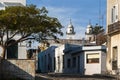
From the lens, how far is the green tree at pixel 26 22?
39.3m

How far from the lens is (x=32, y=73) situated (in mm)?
32844

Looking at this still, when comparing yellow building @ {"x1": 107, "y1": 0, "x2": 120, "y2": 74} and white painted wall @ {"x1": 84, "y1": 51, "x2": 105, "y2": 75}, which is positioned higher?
yellow building @ {"x1": 107, "y1": 0, "x2": 120, "y2": 74}

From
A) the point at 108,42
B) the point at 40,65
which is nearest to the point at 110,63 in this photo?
the point at 108,42

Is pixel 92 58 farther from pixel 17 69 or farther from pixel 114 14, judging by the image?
pixel 17 69

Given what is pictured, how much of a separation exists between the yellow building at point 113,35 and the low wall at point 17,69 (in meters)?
12.1

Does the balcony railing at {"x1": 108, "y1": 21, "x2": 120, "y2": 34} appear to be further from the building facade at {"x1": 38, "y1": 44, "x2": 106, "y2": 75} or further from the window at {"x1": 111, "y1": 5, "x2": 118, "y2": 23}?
the building facade at {"x1": 38, "y1": 44, "x2": 106, "y2": 75}

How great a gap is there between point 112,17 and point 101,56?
33.5ft

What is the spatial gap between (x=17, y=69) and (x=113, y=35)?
1466 cm

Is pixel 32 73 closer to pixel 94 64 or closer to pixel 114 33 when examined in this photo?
pixel 114 33

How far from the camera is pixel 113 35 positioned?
147 feet

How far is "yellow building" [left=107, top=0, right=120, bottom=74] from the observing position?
43312mm

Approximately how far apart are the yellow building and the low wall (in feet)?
39.8

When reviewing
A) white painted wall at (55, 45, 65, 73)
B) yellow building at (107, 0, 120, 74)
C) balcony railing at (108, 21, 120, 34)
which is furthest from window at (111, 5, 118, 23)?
white painted wall at (55, 45, 65, 73)

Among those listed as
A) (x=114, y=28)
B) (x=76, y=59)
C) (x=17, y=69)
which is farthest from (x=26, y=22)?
(x=76, y=59)
